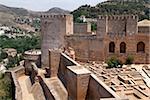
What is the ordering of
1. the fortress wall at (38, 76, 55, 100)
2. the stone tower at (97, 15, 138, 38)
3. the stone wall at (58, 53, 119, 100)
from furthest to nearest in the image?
1. the stone tower at (97, 15, 138, 38)
2. the fortress wall at (38, 76, 55, 100)
3. the stone wall at (58, 53, 119, 100)

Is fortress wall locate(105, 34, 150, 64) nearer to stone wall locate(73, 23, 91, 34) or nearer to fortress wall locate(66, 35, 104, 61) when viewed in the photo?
fortress wall locate(66, 35, 104, 61)

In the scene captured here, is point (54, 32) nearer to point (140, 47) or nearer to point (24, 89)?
point (24, 89)

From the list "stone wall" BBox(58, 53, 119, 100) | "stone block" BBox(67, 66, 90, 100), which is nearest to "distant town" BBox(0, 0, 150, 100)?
"stone wall" BBox(58, 53, 119, 100)

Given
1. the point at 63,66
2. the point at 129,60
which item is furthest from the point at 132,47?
the point at 63,66

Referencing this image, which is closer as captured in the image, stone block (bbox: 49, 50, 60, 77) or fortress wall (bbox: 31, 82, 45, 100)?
fortress wall (bbox: 31, 82, 45, 100)

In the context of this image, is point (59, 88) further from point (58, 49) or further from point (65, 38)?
point (65, 38)

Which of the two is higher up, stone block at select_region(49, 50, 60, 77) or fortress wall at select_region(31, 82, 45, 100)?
stone block at select_region(49, 50, 60, 77)

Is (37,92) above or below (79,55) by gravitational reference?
below

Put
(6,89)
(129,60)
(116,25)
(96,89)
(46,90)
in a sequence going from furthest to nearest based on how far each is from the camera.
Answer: (6,89), (116,25), (129,60), (46,90), (96,89)

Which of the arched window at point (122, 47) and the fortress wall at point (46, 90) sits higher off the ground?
the arched window at point (122, 47)

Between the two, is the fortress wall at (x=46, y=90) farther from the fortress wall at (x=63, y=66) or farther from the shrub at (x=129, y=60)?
the shrub at (x=129, y=60)

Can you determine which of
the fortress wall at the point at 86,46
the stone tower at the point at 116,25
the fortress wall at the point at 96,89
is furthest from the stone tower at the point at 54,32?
the fortress wall at the point at 96,89

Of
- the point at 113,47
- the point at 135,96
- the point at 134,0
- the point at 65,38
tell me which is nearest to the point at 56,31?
the point at 65,38

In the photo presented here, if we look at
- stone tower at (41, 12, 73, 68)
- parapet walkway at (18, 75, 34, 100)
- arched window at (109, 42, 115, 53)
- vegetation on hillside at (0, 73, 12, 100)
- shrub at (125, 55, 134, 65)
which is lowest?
vegetation on hillside at (0, 73, 12, 100)
